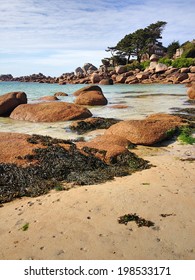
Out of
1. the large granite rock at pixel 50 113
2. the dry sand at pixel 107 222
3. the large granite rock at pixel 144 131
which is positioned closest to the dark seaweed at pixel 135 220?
the dry sand at pixel 107 222

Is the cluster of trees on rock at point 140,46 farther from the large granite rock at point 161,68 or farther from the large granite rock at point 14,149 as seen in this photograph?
the large granite rock at point 14,149

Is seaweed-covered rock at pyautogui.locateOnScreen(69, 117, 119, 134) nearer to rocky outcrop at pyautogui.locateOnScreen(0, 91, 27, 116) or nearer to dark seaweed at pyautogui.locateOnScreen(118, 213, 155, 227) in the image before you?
rocky outcrop at pyautogui.locateOnScreen(0, 91, 27, 116)

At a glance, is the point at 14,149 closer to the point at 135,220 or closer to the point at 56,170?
the point at 56,170

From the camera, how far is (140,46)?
7194 cm

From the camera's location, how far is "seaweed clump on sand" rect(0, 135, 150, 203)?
220 inches

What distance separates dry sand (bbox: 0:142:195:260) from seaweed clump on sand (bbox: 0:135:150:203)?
30 cm

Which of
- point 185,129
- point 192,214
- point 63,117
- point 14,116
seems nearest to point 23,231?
point 192,214

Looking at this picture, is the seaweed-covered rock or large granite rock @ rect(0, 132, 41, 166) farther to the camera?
the seaweed-covered rock

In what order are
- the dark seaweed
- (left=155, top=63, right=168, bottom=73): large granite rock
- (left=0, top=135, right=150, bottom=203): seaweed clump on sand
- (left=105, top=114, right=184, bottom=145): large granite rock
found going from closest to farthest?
the dark seaweed → (left=0, top=135, right=150, bottom=203): seaweed clump on sand → (left=105, top=114, right=184, bottom=145): large granite rock → (left=155, top=63, right=168, bottom=73): large granite rock

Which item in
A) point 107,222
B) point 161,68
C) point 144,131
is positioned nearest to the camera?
point 107,222

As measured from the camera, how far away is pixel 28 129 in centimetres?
1158

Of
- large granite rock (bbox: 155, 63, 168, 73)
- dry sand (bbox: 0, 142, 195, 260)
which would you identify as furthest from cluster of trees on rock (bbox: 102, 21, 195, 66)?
dry sand (bbox: 0, 142, 195, 260)

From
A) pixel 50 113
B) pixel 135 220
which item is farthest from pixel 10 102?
pixel 135 220

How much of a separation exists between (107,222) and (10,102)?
42.7 ft
